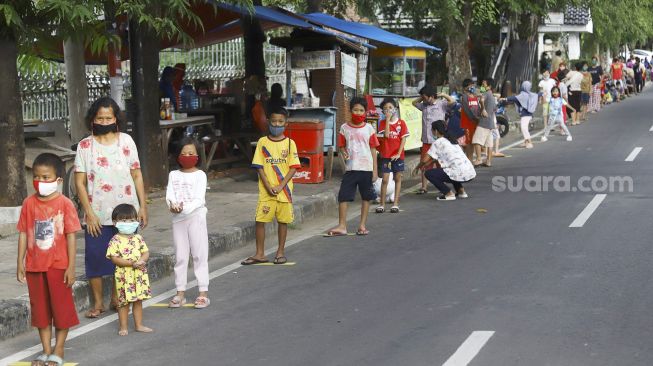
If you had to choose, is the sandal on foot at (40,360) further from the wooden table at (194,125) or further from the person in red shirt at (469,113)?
the person in red shirt at (469,113)

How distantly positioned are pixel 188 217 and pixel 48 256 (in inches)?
72.8

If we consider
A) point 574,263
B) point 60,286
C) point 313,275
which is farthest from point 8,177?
point 574,263

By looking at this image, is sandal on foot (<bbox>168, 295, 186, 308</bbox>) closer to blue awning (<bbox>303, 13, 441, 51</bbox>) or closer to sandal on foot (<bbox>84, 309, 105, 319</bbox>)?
sandal on foot (<bbox>84, 309, 105, 319</bbox>)

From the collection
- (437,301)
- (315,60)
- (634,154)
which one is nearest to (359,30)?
(315,60)

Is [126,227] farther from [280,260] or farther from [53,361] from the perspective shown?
[280,260]

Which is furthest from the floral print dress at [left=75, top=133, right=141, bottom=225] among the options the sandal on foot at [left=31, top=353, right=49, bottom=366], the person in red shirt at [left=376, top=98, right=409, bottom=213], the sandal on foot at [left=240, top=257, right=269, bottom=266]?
the person in red shirt at [left=376, top=98, right=409, bottom=213]

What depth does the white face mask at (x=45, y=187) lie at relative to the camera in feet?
22.2

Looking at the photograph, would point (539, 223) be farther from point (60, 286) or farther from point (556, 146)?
point (556, 146)

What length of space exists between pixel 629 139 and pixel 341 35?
29.4 ft

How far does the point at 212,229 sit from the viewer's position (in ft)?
37.7

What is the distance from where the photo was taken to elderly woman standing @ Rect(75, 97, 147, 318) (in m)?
7.95

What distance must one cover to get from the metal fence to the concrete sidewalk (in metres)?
2.42

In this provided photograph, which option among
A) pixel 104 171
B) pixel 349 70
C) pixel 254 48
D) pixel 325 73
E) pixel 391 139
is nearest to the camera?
pixel 104 171

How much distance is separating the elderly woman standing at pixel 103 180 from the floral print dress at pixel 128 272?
34 centimetres
